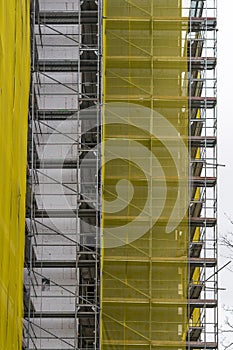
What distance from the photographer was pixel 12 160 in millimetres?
12000

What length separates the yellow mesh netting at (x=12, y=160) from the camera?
1127 centimetres

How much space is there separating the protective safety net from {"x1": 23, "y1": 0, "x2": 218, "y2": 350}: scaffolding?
0.04 feet

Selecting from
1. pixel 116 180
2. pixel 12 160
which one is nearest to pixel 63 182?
pixel 116 180

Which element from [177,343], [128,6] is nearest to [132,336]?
[177,343]

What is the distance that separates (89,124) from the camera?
55.2ft

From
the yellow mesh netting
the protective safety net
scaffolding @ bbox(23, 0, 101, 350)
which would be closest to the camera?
the yellow mesh netting

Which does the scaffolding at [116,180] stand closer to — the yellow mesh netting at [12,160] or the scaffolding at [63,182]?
the scaffolding at [63,182]

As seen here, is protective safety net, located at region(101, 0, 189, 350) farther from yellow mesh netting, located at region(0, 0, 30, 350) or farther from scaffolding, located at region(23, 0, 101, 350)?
yellow mesh netting, located at region(0, 0, 30, 350)

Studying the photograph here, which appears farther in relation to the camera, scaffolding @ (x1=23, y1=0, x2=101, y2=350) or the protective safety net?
the protective safety net

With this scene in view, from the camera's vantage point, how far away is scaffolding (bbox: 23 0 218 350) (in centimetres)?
1634

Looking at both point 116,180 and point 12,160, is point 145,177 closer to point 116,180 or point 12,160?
point 116,180

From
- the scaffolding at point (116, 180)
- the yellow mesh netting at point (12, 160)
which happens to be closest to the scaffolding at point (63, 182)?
the scaffolding at point (116, 180)

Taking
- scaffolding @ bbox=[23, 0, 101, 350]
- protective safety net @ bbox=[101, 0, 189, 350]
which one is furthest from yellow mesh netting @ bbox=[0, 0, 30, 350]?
protective safety net @ bbox=[101, 0, 189, 350]

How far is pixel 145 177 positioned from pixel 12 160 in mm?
5049
